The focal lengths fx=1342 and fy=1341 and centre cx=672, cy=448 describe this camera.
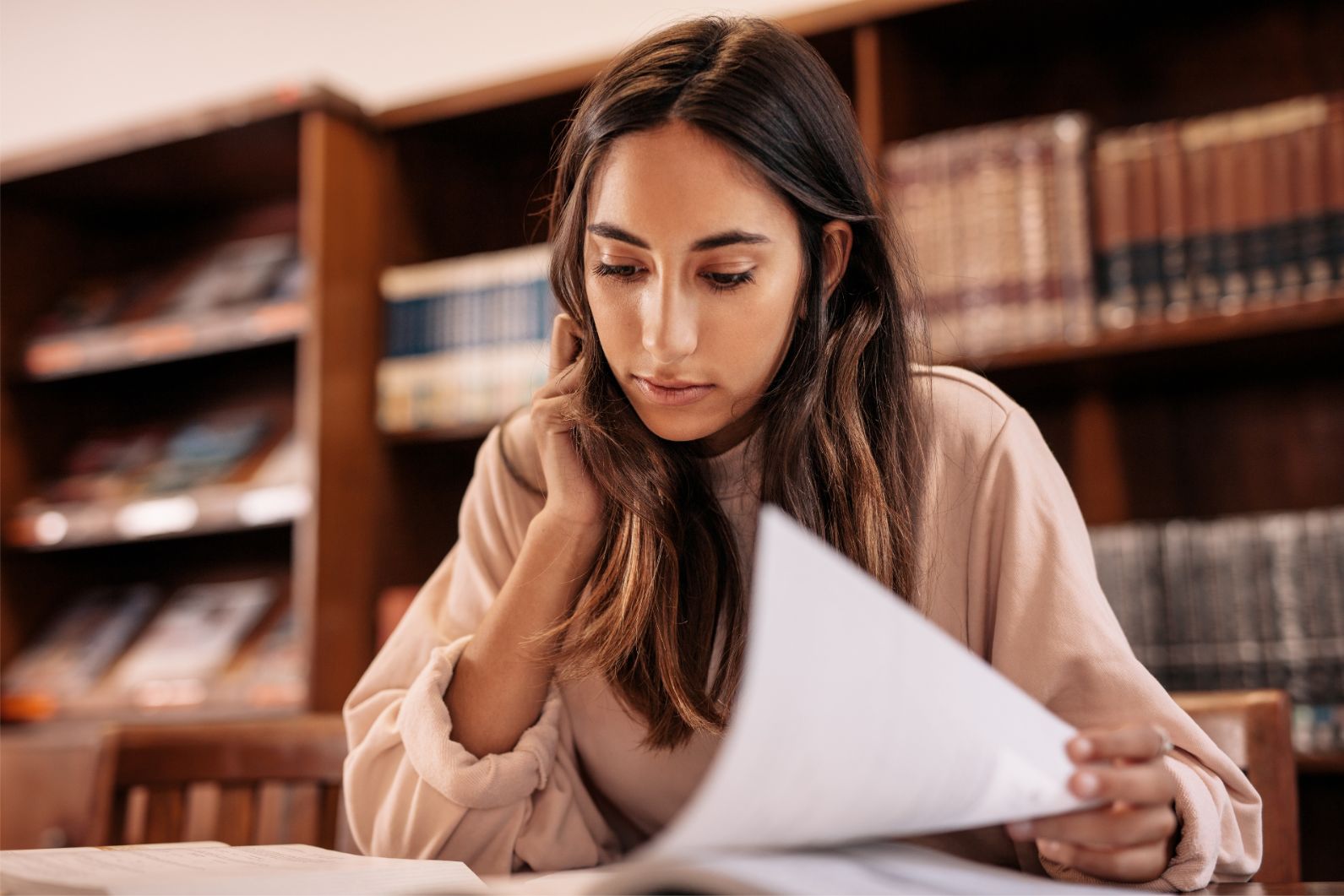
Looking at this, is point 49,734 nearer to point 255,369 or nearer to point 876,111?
point 255,369

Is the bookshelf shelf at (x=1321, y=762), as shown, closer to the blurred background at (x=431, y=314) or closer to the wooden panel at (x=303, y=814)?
the blurred background at (x=431, y=314)

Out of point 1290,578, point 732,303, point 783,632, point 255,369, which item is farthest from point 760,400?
point 255,369

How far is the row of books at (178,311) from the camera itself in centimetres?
244

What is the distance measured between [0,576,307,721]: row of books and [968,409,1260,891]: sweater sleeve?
5.14ft

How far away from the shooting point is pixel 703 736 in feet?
3.44

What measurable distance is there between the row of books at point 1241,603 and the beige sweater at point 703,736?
824 millimetres

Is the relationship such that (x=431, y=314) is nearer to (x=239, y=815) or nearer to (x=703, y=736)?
(x=239, y=815)

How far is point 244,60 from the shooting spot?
2959 mm

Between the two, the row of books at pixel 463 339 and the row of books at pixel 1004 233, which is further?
the row of books at pixel 463 339

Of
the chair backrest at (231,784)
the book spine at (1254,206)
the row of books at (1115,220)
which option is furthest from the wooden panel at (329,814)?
the book spine at (1254,206)

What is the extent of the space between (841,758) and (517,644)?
533 mm

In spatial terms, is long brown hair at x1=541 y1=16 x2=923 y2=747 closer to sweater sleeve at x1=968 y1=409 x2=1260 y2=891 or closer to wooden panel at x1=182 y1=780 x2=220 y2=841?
sweater sleeve at x1=968 y1=409 x2=1260 y2=891

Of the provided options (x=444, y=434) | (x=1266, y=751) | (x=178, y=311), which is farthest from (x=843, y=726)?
(x=178, y=311)

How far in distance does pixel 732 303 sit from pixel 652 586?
23 centimetres
